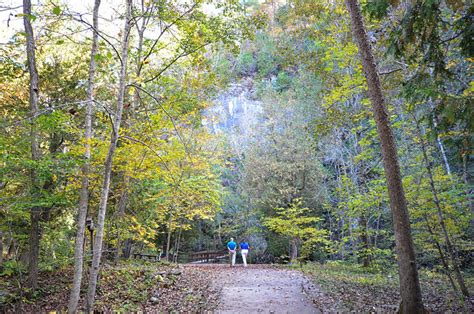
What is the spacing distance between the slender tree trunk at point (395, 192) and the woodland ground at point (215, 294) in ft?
2.75

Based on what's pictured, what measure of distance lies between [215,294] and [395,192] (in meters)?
5.27

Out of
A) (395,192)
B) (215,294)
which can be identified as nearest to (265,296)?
(215,294)

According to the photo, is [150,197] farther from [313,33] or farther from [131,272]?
[313,33]

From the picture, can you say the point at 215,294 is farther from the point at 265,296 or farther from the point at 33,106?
the point at 33,106

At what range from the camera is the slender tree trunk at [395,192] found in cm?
485

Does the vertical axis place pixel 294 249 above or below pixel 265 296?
above

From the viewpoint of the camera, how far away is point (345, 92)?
23.9 ft

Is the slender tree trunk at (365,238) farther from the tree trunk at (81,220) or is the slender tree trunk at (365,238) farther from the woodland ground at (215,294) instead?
the tree trunk at (81,220)

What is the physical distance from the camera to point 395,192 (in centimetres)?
515

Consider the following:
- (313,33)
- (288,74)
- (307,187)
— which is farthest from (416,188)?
(288,74)

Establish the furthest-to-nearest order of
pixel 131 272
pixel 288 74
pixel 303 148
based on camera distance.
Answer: pixel 288 74, pixel 303 148, pixel 131 272

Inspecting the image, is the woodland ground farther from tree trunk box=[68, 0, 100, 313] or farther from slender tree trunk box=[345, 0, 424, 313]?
tree trunk box=[68, 0, 100, 313]

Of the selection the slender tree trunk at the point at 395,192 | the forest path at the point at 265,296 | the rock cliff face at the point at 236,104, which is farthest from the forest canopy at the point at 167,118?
the rock cliff face at the point at 236,104

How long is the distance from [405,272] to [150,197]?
8871mm
